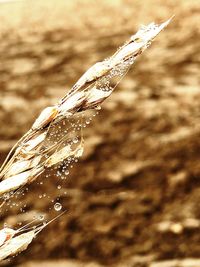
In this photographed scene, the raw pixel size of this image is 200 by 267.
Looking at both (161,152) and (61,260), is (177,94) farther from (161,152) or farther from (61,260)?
(61,260)

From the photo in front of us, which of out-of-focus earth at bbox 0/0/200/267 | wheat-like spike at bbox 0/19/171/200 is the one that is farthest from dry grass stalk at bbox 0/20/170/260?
out-of-focus earth at bbox 0/0/200/267

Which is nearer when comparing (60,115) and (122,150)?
(60,115)

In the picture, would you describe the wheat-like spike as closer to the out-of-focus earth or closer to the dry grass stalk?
the dry grass stalk

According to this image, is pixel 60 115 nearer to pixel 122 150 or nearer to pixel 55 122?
pixel 55 122

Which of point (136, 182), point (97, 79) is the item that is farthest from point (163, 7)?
point (97, 79)

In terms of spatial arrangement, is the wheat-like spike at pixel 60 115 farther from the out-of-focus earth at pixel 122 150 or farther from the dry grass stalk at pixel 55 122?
the out-of-focus earth at pixel 122 150

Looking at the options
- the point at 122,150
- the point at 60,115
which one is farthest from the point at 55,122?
the point at 122,150

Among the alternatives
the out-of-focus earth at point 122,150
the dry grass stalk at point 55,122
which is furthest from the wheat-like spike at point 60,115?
the out-of-focus earth at point 122,150

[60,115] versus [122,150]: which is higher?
[122,150]
